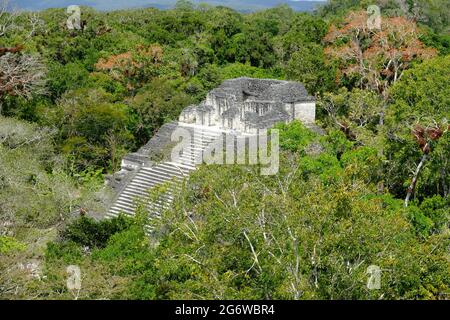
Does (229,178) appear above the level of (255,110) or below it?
above

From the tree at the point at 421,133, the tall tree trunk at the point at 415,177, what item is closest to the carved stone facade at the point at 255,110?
the tree at the point at 421,133

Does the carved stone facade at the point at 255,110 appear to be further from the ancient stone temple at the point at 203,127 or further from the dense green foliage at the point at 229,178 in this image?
the dense green foliage at the point at 229,178

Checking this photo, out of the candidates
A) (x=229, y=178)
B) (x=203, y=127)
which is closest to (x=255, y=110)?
(x=203, y=127)

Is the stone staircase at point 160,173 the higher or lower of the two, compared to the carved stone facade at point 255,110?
lower

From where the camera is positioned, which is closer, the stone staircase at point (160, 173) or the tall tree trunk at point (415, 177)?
the tall tree trunk at point (415, 177)

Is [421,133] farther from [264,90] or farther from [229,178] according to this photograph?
[264,90]

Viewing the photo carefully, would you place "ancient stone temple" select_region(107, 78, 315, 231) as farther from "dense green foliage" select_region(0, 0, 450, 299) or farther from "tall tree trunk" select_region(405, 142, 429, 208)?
"tall tree trunk" select_region(405, 142, 429, 208)
